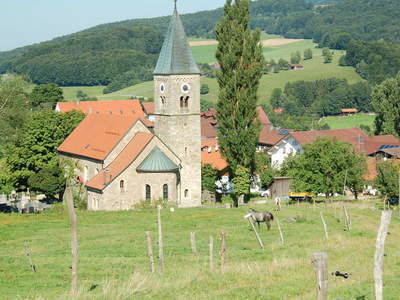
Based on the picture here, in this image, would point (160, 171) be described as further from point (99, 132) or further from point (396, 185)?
point (396, 185)

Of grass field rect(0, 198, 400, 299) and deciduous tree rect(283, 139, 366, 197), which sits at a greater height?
grass field rect(0, 198, 400, 299)

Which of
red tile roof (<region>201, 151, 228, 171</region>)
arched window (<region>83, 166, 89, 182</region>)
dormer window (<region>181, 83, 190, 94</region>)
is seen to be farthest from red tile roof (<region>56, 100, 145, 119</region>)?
dormer window (<region>181, 83, 190, 94</region>)

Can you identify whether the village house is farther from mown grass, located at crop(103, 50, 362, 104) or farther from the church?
mown grass, located at crop(103, 50, 362, 104)

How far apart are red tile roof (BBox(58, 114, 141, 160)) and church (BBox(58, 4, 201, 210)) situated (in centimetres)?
12

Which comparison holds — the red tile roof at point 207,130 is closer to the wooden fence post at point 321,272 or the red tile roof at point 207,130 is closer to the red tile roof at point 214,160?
the red tile roof at point 214,160

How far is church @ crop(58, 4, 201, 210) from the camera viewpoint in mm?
58062

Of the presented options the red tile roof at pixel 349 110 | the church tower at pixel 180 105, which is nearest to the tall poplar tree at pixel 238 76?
the church tower at pixel 180 105

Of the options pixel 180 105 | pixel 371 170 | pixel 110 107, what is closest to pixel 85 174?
pixel 180 105

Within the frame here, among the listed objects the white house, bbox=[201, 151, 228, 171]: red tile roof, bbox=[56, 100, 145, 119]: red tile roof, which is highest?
bbox=[201, 151, 228, 171]: red tile roof

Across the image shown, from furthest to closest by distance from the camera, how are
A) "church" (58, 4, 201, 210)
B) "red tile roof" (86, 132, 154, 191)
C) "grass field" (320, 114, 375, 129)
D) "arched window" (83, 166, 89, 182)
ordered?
"grass field" (320, 114, 375, 129), "arched window" (83, 166, 89, 182), "church" (58, 4, 201, 210), "red tile roof" (86, 132, 154, 191)

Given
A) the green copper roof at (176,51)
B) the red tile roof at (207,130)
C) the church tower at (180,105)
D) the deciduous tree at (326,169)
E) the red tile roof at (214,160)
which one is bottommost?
the red tile roof at (207,130)

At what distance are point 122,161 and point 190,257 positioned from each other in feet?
101

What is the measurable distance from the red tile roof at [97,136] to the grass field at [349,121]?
83755 mm

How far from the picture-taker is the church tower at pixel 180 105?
2349 inches
